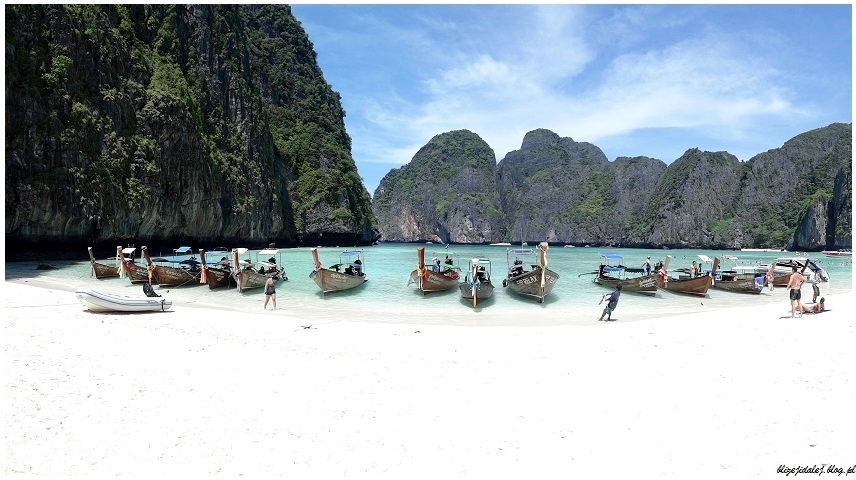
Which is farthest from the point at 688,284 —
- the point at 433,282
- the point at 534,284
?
the point at 433,282

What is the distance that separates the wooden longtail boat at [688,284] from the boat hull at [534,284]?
7.30 metres

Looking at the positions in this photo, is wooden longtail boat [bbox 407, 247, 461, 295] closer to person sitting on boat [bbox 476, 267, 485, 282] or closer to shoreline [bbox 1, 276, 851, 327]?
person sitting on boat [bbox 476, 267, 485, 282]

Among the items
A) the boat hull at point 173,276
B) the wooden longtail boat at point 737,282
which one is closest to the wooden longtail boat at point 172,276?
the boat hull at point 173,276

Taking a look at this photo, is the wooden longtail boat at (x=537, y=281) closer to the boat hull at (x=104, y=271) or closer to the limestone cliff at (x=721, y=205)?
the boat hull at (x=104, y=271)

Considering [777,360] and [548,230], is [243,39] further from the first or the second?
[548,230]

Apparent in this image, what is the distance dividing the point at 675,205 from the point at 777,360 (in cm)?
16683

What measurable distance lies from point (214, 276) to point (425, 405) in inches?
735

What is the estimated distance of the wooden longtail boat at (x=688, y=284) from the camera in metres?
A: 21.8

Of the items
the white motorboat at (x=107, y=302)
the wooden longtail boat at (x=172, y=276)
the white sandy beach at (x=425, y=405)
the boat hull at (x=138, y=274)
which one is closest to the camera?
the white sandy beach at (x=425, y=405)

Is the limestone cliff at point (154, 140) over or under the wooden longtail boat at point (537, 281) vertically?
over

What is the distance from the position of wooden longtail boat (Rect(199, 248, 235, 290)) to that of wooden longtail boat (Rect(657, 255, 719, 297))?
21.8m

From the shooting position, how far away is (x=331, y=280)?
20844 mm

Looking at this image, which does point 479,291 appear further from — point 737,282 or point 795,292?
point 737,282

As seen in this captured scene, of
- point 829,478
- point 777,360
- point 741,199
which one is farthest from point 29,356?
point 741,199
